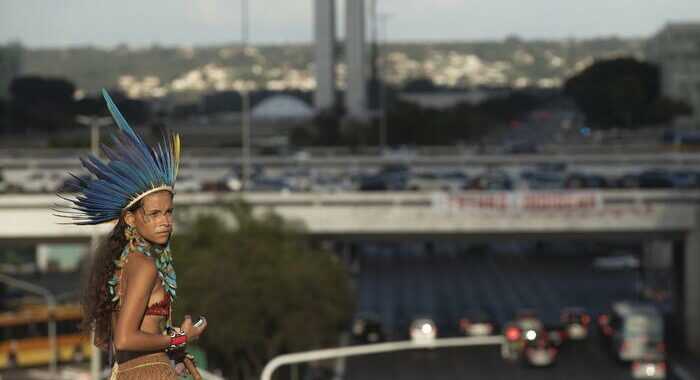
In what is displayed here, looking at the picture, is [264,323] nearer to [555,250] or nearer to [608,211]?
[608,211]

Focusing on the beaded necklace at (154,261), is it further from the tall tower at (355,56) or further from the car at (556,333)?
the tall tower at (355,56)

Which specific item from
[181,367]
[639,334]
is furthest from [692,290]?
[181,367]

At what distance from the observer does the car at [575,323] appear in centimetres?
6921

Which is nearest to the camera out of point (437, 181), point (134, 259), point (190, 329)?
point (134, 259)

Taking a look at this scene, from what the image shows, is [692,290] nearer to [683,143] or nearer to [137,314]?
[137,314]

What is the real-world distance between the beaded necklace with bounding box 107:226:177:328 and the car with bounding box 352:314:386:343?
2456 inches

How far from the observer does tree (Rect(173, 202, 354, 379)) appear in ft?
186

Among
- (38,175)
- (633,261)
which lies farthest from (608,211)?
(38,175)

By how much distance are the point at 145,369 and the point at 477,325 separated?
211 ft

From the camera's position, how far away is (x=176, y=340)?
19.8 feet

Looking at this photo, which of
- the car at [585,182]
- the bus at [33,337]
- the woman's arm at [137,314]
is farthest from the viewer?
the car at [585,182]

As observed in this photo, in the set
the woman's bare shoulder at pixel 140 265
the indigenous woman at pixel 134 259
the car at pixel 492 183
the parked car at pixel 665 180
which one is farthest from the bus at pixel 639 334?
the woman's bare shoulder at pixel 140 265

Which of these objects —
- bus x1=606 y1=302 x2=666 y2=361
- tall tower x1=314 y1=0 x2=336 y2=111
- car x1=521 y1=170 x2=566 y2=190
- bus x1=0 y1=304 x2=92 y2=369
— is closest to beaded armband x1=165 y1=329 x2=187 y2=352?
bus x1=606 y1=302 x2=666 y2=361

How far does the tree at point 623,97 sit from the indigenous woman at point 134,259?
17587 centimetres
